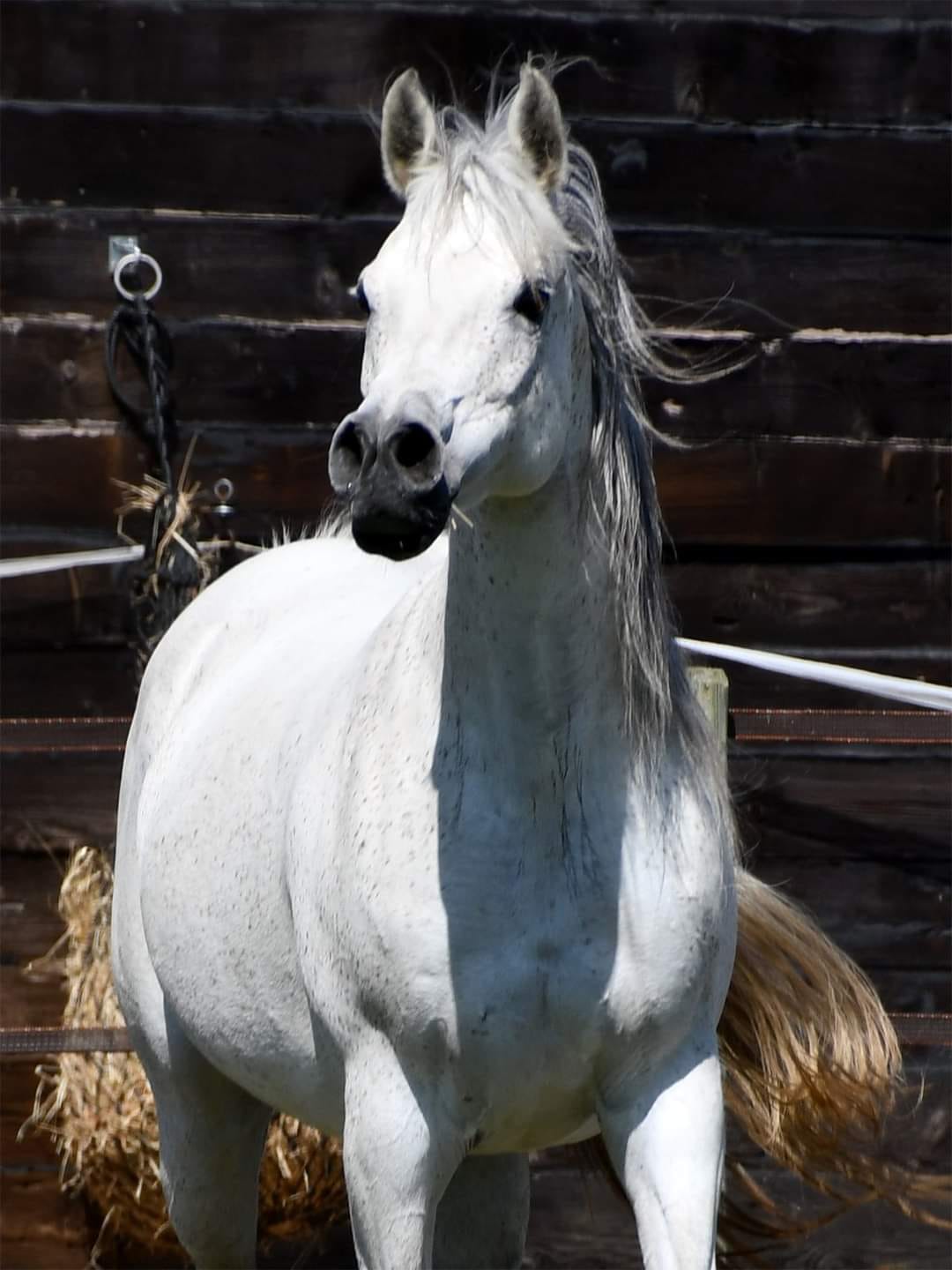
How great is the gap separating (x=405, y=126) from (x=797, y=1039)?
1.67m

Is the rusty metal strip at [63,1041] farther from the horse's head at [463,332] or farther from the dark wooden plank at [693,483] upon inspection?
the horse's head at [463,332]

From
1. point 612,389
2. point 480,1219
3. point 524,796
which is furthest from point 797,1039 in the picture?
point 612,389

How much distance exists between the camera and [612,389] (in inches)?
102

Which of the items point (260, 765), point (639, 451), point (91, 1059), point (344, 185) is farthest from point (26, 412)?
point (639, 451)

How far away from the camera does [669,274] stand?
187 inches

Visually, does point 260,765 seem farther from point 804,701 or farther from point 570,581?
point 804,701

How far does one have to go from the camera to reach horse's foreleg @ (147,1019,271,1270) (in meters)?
3.62

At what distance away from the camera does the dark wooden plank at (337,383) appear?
4.74 metres

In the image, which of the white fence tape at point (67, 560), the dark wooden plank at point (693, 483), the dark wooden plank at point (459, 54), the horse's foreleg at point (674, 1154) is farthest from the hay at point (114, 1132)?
the horse's foreleg at point (674, 1154)

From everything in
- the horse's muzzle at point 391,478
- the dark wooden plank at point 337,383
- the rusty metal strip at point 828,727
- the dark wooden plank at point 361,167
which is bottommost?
the rusty metal strip at point 828,727

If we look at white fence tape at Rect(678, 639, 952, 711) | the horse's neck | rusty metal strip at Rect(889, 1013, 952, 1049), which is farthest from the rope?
the horse's neck

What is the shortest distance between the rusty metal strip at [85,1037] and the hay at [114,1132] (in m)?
0.16

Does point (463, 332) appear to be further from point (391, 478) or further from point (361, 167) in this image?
point (361, 167)

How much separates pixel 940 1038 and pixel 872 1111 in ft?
2.88
